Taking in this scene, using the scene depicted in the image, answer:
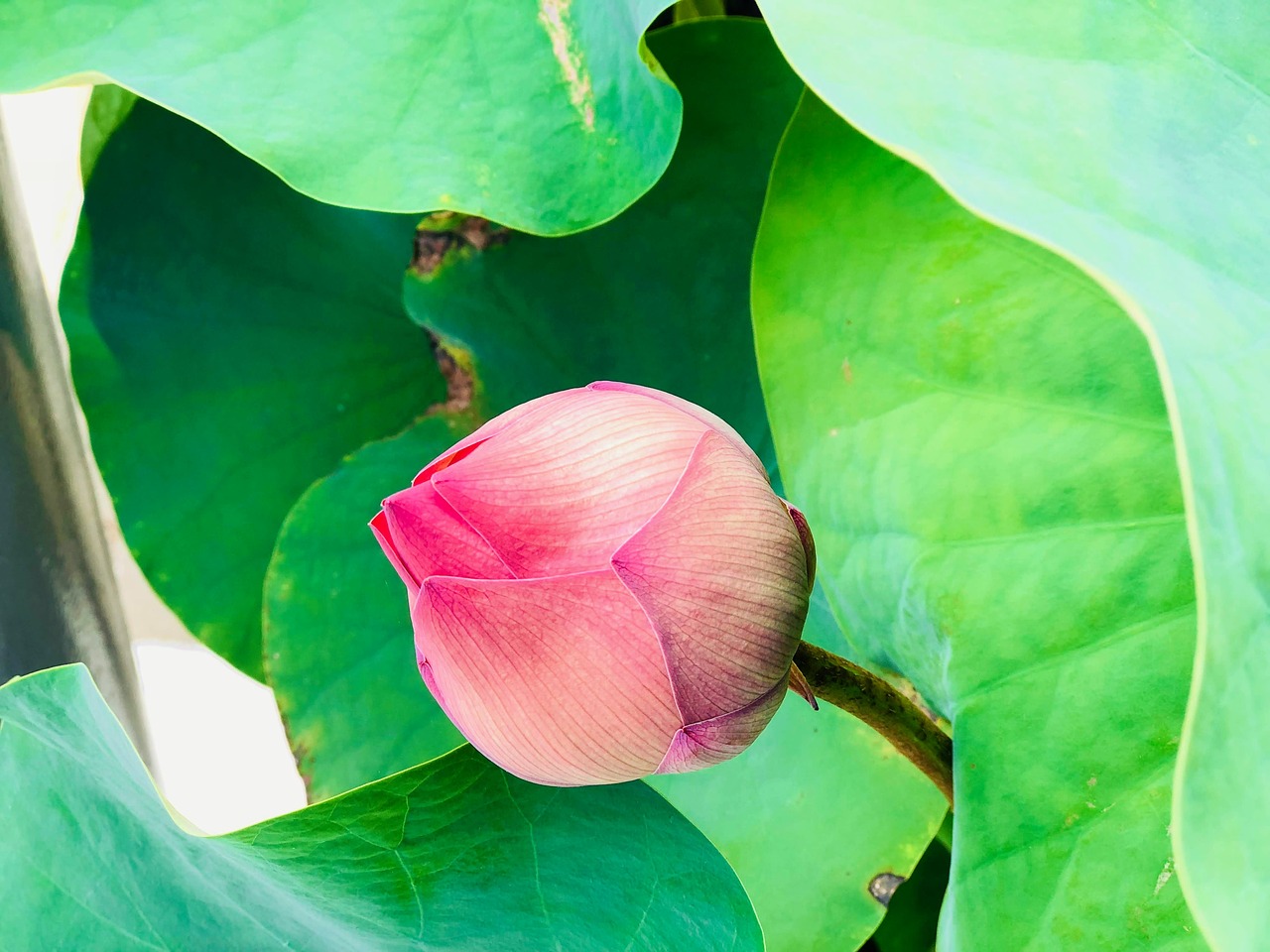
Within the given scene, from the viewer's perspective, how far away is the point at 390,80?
0.43 metres

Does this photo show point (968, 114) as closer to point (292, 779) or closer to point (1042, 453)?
point (1042, 453)

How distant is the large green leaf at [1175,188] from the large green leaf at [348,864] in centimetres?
23

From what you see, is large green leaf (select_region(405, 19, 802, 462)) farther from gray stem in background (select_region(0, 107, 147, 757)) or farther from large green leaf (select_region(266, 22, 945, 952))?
gray stem in background (select_region(0, 107, 147, 757))

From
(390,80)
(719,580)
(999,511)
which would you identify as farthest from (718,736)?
(390,80)

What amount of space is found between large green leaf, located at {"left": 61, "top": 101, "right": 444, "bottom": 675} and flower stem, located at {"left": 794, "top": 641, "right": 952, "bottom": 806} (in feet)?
1.40

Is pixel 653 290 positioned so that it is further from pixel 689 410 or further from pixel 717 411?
pixel 689 410

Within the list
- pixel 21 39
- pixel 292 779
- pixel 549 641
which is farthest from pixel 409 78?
pixel 292 779

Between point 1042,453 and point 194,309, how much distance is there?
21.0 inches

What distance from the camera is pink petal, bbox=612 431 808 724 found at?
28 centimetres

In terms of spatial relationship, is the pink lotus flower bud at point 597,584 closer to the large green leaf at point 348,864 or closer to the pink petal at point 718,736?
the pink petal at point 718,736

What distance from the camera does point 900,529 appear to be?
43 centimetres

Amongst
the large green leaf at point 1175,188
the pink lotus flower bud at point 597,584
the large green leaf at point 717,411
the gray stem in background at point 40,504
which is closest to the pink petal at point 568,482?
the pink lotus flower bud at point 597,584

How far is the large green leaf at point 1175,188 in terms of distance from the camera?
0.21 metres

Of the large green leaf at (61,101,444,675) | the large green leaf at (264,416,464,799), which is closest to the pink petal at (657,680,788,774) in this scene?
the large green leaf at (264,416,464,799)
